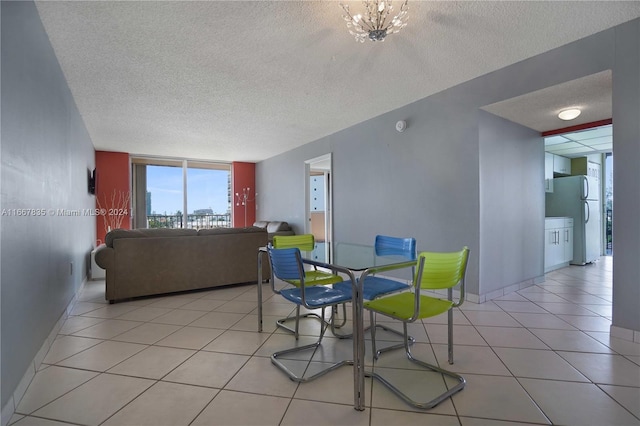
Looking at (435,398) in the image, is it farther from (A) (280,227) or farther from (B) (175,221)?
(B) (175,221)

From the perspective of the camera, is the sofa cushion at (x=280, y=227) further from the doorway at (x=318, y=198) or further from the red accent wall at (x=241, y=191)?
the red accent wall at (x=241, y=191)

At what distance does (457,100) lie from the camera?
336 centimetres

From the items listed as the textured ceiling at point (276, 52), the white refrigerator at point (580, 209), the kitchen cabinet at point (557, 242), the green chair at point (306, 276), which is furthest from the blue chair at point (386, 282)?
the white refrigerator at point (580, 209)

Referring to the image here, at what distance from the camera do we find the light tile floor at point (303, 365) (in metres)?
1.45

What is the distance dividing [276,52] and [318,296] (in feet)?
6.75

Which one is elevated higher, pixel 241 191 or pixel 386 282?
pixel 241 191

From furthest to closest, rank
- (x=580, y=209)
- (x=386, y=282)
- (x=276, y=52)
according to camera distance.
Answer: (x=580, y=209), (x=276, y=52), (x=386, y=282)

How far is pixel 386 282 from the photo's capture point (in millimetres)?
2406

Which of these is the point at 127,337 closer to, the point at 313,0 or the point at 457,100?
the point at 313,0

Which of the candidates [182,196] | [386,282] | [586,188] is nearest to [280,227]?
[182,196]

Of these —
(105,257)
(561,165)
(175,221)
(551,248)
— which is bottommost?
(551,248)

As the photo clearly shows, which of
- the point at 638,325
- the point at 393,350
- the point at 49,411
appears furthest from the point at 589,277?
the point at 49,411

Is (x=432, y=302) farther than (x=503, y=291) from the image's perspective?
No

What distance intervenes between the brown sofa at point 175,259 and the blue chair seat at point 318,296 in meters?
1.99
